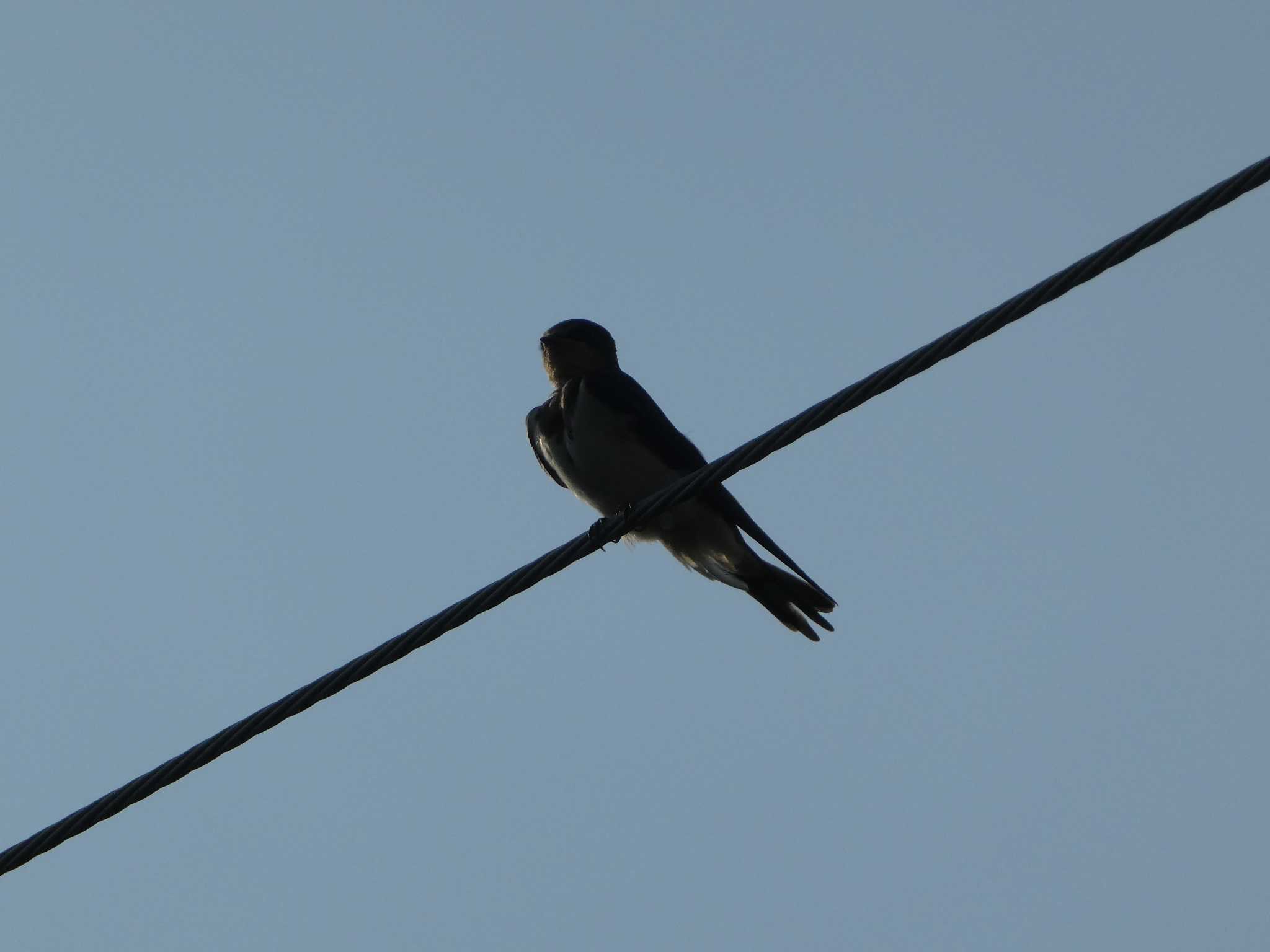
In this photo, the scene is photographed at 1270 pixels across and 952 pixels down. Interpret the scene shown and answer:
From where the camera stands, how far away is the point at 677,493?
→ 4812mm

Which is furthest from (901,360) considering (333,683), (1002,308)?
(333,683)

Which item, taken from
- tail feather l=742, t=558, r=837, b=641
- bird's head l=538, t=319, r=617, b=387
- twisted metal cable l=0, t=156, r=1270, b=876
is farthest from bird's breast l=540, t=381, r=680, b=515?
twisted metal cable l=0, t=156, r=1270, b=876

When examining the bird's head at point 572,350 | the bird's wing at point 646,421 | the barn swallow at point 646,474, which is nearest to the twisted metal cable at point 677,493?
the barn swallow at point 646,474

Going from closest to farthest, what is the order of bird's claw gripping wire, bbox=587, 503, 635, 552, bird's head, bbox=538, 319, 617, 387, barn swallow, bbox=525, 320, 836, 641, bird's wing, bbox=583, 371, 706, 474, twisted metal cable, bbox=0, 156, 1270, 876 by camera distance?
1. twisted metal cable, bbox=0, 156, 1270, 876
2. bird's claw gripping wire, bbox=587, 503, 635, 552
3. barn swallow, bbox=525, 320, 836, 641
4. bird's wing, bbox=583, 371, 706, 474
5. bird's head, bbox=538, 319, 617, 387

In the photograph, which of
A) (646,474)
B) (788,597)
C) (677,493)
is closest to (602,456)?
(646,474)

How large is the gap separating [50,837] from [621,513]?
226cm

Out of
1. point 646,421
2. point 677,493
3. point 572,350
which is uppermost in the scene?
point 572,350

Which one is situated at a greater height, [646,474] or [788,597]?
[646,474]

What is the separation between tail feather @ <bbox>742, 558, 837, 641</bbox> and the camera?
6996 mm

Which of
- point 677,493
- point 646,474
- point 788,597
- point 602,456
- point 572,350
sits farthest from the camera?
point 572,350

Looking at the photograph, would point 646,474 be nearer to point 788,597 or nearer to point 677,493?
point 788,597

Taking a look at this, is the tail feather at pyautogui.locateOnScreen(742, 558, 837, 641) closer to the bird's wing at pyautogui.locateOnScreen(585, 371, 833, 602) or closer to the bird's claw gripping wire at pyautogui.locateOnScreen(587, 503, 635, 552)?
the bird's wing at pyautogui.locateOnScreen(585, 371, 833, 602)

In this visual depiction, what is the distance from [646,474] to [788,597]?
0.81 m

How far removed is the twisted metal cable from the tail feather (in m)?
2.20
